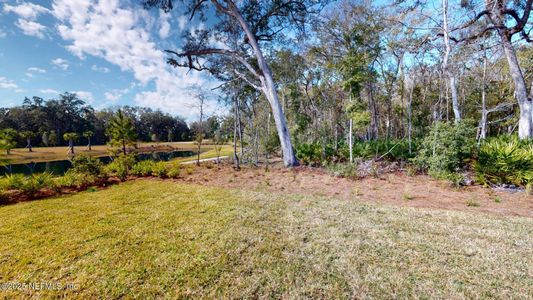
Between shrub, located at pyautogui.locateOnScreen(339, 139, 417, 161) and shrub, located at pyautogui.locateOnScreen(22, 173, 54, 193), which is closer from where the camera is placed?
shrub, located at pyautogui.locateOnScreen(22, 173, 54, 193)

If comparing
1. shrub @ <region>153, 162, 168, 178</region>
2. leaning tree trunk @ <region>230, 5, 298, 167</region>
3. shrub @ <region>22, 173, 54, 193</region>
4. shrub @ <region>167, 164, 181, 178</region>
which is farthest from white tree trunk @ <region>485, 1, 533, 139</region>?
shrub @ <region>22, 173, 54, 193</region>

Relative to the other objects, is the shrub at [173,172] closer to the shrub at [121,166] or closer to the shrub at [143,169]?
the shrub at [143,169]

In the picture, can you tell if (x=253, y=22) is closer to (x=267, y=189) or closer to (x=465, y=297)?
(x=267, y=189)

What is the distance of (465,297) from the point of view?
1.78 meters

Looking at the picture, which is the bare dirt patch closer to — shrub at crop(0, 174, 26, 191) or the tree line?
shrub at crop(0, 174, 26, 191)

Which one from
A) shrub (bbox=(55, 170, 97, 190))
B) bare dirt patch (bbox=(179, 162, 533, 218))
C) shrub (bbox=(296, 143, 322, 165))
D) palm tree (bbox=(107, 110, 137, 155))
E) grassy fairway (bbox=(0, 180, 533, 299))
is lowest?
grassy fairway (bbox=(0, 180, 533, 299))

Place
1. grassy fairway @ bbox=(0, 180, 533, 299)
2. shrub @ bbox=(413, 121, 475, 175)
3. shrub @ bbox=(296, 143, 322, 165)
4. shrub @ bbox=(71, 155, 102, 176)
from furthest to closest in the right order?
shrub @ bbox=(296, 143, 322, 165) → shrub @ bbox=(71, 155, 102, 176) → shrub @ bbox=(413, 121, 475, 175) → grassy fairway @ bbox=(0, 180, 533, 299)

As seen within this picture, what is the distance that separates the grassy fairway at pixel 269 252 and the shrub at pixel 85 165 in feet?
8.92

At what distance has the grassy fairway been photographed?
1.93 m

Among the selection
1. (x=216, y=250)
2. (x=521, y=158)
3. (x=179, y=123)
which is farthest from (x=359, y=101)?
(x=179, y=123)

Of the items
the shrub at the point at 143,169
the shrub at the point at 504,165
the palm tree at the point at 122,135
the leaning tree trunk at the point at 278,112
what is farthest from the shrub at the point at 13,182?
the shrub at the point at 504,165

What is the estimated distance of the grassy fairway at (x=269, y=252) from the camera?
1.93 m

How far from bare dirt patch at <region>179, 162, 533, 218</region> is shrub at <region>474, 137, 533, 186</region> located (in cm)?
50

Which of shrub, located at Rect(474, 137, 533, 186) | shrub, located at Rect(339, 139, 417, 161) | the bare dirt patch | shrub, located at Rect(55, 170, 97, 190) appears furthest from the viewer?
shrub, located at Rect(339, 139, 417, 161)
